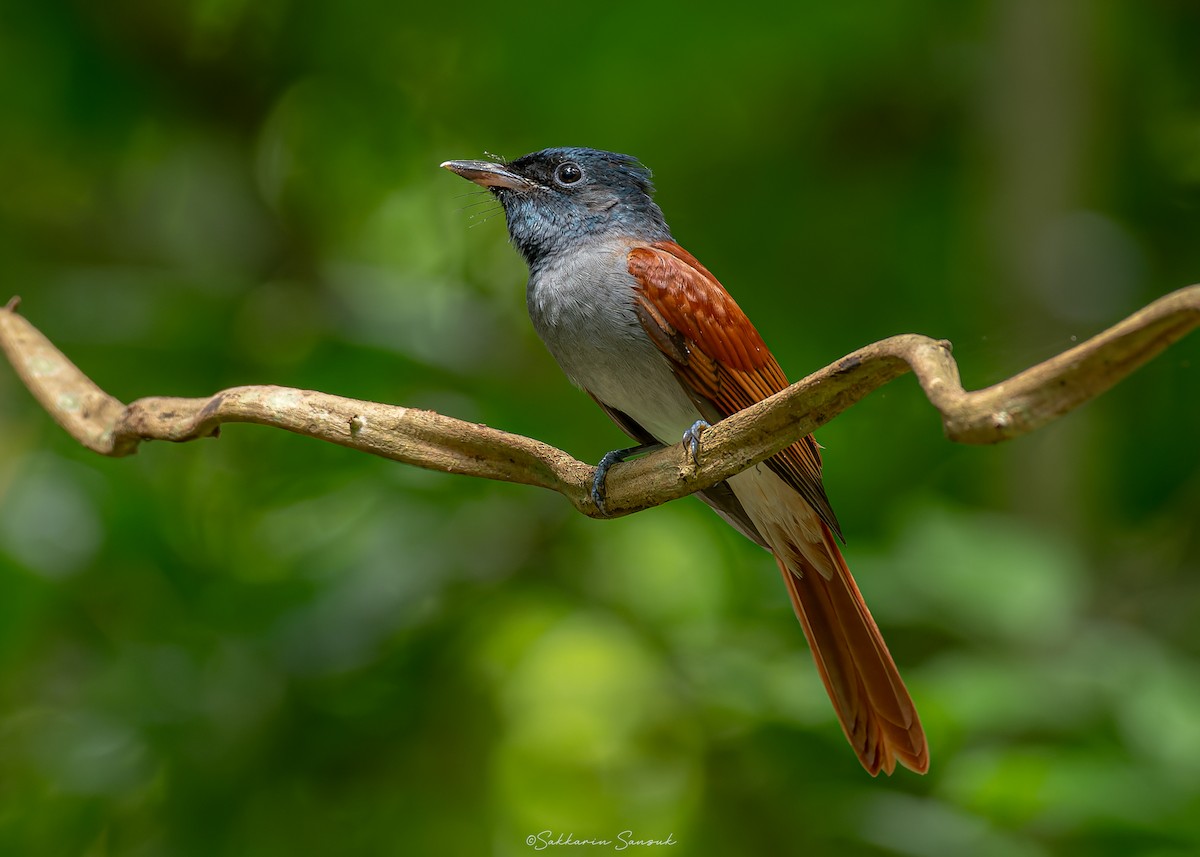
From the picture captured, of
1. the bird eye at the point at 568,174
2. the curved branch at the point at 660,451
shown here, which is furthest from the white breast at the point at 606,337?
the curved branch at the point at 660,451

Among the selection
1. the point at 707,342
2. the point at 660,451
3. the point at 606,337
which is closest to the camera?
the point at 660,451

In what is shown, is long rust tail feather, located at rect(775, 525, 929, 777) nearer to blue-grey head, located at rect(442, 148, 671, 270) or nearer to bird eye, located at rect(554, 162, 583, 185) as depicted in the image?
blue-grey head, located at rect(442, 148, 671, 270)

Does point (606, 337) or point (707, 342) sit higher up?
point (606, 337)

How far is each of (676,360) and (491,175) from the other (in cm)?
78

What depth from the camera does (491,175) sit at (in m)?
2.99

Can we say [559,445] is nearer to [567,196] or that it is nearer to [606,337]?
[567,196]

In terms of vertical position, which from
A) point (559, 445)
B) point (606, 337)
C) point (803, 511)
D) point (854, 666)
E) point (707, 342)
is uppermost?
point (559, 445)

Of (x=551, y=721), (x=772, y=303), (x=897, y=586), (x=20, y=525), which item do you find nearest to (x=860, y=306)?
(x=772, y=303)

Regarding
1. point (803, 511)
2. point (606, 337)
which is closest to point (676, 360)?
point (606, 337)

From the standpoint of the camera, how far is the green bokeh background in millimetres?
3428

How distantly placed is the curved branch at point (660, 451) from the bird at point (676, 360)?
1.48 ft

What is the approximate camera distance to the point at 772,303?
178 inches

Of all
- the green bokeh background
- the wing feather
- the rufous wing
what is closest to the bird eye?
the green bokeh background

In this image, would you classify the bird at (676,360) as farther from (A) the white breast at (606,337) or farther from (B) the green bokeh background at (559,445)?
(B) the green bokeh background at (559,445)
